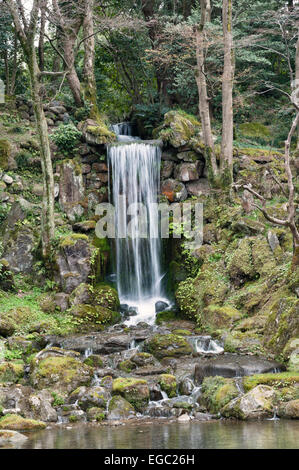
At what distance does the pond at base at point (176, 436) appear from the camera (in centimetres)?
592

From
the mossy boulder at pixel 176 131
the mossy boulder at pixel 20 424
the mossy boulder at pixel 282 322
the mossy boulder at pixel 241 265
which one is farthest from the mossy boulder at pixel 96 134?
the mossy boulder at pixel 20 424

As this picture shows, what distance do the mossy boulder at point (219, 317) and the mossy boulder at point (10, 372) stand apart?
487 centimetres

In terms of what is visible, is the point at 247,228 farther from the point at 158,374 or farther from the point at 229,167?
the point at 158,374

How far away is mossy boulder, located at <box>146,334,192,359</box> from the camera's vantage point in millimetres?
10969

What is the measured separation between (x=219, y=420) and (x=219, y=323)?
15.3ft

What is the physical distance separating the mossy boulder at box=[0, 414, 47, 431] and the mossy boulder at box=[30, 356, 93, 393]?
4.69 feet

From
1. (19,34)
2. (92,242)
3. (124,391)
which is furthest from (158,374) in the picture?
(19,34)

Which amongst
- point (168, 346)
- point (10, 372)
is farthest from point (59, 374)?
point (168, 346)

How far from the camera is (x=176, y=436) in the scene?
653 centimetres

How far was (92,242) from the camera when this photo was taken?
52.9ft

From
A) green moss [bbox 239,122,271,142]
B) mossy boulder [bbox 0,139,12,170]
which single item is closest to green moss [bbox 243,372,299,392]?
mossy boulder [bbox 0,139,12,170]

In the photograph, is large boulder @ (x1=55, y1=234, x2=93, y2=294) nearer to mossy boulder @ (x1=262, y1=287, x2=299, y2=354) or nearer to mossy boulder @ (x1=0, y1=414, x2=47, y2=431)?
mossy boulder @ (x1=262, y1=287, x2=299, y2=354)

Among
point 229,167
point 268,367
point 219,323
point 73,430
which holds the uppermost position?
point 229,167

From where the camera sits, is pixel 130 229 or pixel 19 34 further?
pixel 130 229
